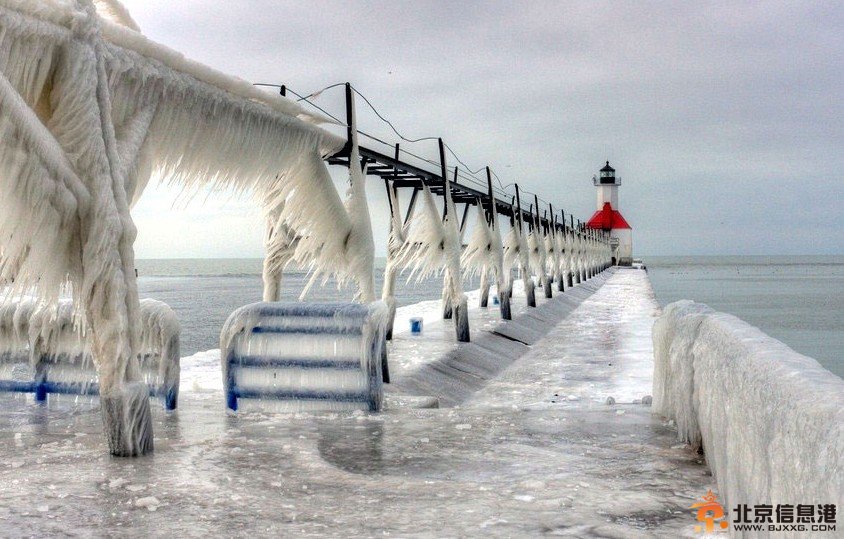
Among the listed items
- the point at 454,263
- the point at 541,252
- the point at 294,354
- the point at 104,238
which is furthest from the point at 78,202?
the point at 541,252

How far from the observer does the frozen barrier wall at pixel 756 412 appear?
8.30ft

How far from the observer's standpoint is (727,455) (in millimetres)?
3990

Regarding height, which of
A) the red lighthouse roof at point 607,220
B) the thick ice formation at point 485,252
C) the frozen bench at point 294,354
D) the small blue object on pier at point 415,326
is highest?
the red lighthouse roof at point 607,220

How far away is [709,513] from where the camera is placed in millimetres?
4145

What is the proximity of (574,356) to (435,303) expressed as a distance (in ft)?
48.0

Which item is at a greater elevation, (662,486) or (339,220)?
(339,220)

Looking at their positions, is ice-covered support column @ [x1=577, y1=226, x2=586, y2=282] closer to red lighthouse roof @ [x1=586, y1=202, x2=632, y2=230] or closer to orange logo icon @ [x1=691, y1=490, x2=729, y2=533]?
red lighthouse roof @ [x1=586, y1=202, x2=632, y2=230]

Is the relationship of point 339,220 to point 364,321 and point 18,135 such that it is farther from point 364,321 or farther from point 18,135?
point 18,135

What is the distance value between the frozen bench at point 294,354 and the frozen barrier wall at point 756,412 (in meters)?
3.00

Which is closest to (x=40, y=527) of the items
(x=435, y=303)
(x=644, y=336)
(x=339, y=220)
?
(x=339, y=220)

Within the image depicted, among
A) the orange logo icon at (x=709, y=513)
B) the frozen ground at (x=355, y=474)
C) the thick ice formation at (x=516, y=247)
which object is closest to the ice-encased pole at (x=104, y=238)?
the frozen ground at (x=355, y=474)

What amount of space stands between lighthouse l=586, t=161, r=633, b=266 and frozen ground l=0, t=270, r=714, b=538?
3059 inches

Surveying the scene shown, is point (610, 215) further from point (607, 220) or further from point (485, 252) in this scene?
point (485, 252)

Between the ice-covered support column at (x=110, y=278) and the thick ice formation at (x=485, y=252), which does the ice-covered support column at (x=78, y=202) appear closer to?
the ice-covered support column at (x=110, y=278)
